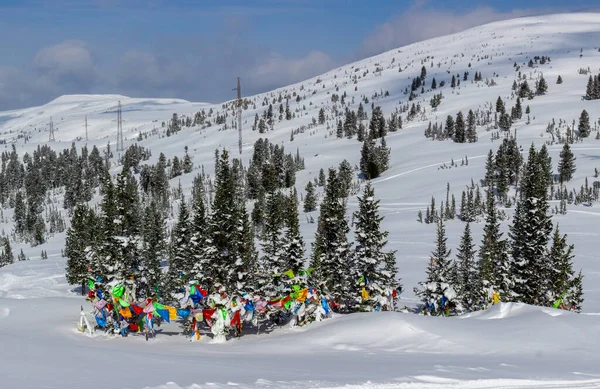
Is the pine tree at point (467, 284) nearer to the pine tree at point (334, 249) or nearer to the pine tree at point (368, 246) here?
the pine tree at point (334, 249)

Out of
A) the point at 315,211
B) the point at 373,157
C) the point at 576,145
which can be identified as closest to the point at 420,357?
the point at 315,211

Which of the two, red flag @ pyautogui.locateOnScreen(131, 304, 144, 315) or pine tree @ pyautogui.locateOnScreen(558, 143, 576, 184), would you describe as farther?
pine tree @ pyautogui.locateOnScreen(558, 143, 576, 184)

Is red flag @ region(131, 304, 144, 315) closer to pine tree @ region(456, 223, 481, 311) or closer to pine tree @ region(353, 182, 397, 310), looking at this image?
pine tree @ region(353, 182, 397, 310)

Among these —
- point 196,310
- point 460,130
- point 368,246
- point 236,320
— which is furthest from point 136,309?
point 460,130

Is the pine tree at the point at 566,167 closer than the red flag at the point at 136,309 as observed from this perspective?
No

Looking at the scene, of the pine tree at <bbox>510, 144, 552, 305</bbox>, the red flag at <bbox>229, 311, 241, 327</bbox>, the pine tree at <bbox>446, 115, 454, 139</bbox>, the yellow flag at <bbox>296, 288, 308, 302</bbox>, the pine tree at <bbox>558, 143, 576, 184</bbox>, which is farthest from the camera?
the pine tree at <bbox>446, 115, 454, 139</bbox>

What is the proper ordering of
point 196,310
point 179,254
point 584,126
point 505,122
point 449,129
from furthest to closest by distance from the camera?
1. point 449,129
2. point 505,122
3. point 584,126
4. point 179,254
5. point 196,310

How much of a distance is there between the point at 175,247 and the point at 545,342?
48.5m

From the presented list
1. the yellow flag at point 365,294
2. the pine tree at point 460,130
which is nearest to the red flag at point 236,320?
the yellow flag at point 365,294

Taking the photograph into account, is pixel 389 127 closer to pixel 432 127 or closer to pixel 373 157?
pixel 432 127

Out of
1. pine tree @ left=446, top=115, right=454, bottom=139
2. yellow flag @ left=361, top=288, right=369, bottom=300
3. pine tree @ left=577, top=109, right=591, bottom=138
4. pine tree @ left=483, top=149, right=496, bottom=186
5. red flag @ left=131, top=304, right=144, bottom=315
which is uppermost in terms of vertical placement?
pine tree @ left=446, top=115, right=454, bottom=139

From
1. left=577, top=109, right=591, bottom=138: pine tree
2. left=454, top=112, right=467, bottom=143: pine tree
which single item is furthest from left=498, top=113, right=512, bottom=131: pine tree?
left=577, top=109, right=591, bottom=138: pine tree

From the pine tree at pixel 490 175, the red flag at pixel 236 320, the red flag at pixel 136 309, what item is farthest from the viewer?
the pine tree at pixel 490 175

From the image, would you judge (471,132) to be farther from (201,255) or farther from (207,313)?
(207,313)
